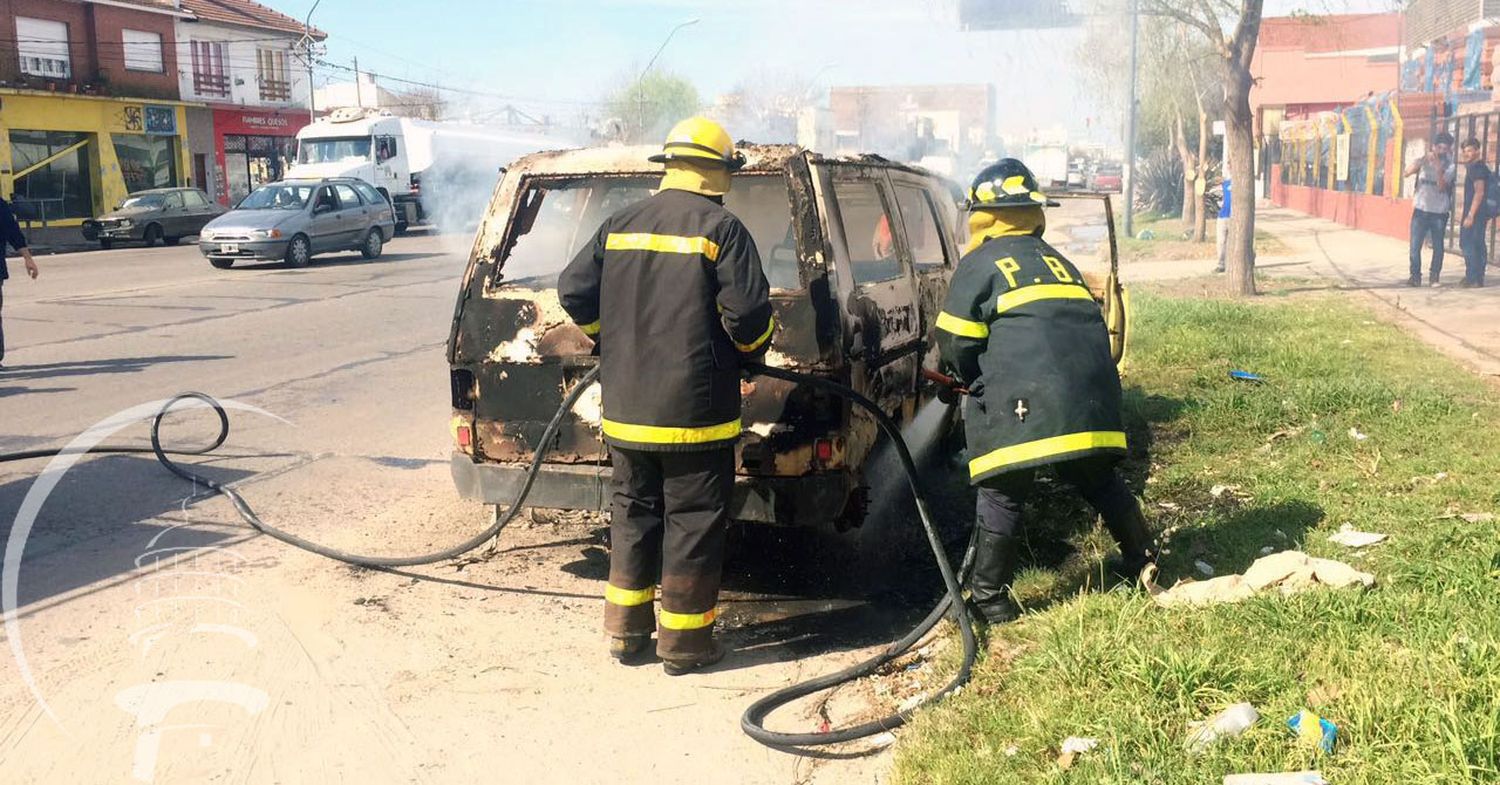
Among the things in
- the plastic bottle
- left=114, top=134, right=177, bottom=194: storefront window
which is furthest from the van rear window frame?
left=114, top=134, right=177, bottom=194: storefront window

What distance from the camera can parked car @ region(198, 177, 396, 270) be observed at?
20688 millimetres

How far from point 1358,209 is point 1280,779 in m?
26.6

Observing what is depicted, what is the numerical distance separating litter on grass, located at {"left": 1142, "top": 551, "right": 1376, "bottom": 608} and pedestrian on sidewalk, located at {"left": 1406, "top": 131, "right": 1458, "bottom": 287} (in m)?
11.7

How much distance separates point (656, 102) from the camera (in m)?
76.4

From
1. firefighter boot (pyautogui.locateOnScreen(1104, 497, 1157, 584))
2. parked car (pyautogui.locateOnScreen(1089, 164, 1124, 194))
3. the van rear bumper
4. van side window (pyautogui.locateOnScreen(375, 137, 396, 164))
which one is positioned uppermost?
van side window (pyautogui.locateOnScreen(375, 137, 396, 164))

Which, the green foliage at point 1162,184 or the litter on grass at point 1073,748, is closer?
the litter on grass at point 1073,748

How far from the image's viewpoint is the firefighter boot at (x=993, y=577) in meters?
4.39

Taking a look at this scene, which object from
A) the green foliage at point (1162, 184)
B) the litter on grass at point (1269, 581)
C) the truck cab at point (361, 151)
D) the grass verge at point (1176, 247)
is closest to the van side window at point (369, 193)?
the truck cab at point (361, 151)

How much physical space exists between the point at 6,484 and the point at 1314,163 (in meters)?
34.0

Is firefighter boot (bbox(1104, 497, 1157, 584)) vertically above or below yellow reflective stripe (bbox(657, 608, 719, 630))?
above

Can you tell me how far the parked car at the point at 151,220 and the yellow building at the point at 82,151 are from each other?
18.7 feet

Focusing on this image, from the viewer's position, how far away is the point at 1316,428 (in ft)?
22.7

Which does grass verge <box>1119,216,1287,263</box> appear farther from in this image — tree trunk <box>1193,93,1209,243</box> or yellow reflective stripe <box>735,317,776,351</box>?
yellow reflective stripe <box>735,317,776,351</box>

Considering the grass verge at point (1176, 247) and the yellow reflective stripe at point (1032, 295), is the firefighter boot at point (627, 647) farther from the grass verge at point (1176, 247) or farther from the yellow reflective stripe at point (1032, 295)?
the grass verge at point (1176, 247)
